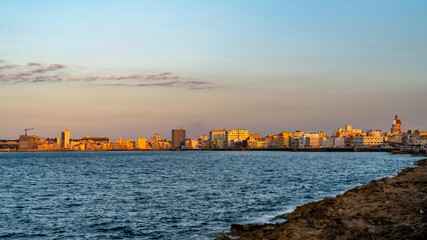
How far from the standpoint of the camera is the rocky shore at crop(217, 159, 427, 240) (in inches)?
659

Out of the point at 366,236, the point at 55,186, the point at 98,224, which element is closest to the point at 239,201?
the point at 98,224

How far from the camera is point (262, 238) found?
18.5 meters

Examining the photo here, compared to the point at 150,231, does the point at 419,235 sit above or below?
above

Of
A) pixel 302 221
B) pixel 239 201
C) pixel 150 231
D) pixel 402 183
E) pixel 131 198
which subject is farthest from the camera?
pixel 131 198

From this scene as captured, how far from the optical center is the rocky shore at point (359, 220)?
659 inches

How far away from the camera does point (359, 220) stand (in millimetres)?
19375

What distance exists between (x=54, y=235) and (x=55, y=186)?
31.1 metres

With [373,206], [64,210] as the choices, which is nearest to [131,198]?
[64,210]

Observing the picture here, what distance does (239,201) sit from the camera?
3562 cm

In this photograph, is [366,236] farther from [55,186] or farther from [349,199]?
[55,186]

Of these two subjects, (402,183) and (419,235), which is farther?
(402,183)

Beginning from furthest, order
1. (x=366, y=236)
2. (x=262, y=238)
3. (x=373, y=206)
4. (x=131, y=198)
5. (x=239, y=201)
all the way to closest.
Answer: (x=131, y=198) < (x=239, y=201) < (x=373, y=206) < (x=262, y=238) < (x=366, y=236)

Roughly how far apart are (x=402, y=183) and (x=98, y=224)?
2260cm

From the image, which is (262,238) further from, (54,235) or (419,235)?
(54,235)
